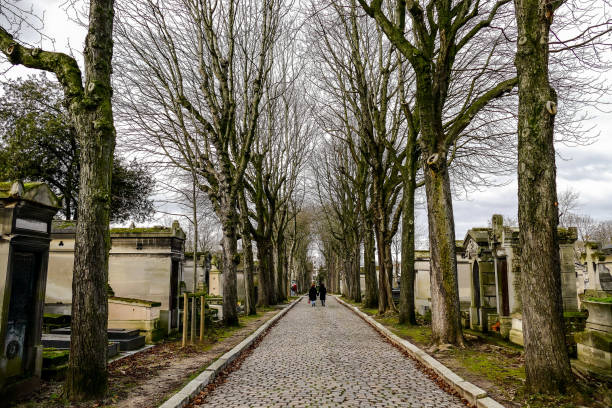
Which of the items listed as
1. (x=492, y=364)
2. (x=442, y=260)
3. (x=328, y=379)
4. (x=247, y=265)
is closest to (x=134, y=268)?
(x=247, y=265)

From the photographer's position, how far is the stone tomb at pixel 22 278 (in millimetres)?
5090

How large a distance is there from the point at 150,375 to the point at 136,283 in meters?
6.64

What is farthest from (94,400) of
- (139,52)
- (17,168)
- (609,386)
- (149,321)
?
(17,168)

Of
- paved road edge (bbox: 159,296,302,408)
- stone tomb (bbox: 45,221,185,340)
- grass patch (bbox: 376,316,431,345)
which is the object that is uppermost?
stone tomb (bbox: 45,221,185,340)

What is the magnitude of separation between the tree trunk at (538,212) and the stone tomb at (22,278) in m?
6.38

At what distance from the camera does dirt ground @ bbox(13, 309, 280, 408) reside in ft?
16.7

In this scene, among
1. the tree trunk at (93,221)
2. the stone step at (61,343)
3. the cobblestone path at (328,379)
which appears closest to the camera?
the tree trunk at (93,221)

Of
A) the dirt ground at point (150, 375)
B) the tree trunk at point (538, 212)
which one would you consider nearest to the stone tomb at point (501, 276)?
the tree trunk at point (538, 212)

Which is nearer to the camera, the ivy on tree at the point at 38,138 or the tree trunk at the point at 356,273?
the ivy on tree at the point at 38,138

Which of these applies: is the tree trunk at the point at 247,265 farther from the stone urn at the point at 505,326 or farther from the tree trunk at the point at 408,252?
the stone urn at the point at 505,326

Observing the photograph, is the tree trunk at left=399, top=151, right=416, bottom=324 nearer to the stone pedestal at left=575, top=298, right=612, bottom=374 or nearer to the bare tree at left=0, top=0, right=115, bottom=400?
the stone pedestal at left=575, top=298, right=612, bottom=374

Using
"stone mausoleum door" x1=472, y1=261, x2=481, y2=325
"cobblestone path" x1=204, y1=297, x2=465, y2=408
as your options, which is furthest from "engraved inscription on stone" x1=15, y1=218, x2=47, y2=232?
"stone mausoleum door" x1=472, y1=261, x2=481, y2=325

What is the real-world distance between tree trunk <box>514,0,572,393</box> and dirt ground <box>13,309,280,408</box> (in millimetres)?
4731

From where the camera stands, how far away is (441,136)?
364 inches
